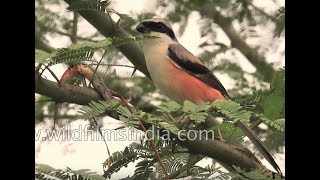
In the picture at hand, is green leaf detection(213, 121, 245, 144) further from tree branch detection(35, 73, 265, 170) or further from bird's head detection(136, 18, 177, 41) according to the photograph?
bird's head detection(136, 18, 177, 41)

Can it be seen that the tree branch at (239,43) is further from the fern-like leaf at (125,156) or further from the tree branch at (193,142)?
the fern-like leaf at (125,156)

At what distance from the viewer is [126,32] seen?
3.90 feet

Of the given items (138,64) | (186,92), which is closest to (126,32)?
(138,64)

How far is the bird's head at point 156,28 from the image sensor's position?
120 cm

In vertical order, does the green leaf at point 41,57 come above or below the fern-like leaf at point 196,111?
above

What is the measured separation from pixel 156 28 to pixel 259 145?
1.09 ft

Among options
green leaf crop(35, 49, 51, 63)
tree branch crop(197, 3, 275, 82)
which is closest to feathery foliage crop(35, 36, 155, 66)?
green leaf crop(35, 49, 51, 63)

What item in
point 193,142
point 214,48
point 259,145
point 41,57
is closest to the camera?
point 41,57

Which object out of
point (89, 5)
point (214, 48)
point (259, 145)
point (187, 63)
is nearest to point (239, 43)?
point (214, 48)

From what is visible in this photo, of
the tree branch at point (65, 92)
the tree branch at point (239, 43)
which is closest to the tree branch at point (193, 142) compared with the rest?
the tree branch at point (65, 92)

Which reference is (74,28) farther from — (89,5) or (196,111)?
(196,111)

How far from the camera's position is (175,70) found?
1232 millimetres

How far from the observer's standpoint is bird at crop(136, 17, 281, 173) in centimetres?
118

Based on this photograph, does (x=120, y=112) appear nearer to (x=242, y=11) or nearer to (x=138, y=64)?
(x=138, y=64)
